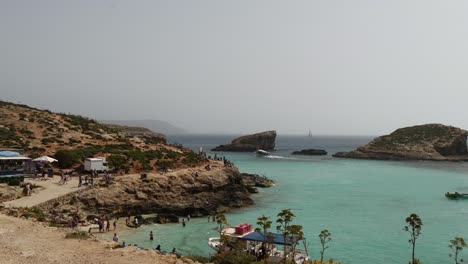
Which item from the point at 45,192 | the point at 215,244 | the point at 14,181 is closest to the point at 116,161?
the point at 45,192

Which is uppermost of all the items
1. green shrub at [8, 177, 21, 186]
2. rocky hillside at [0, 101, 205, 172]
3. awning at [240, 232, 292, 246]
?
rocky hillside at [0, 101, 205, 172]

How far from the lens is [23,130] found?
60.3m

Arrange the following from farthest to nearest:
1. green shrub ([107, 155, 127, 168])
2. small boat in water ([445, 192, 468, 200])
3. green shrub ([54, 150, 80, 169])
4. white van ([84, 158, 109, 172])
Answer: small boat in water ([445, 192, 468, 200]) → green shrub ([107, 155, 127, 168]) → green shrub ([54, 150, 80, 169]) → white van ([84, 158, 109, 172])

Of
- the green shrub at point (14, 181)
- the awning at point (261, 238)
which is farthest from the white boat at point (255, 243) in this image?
the green shrub at point (14, 181)

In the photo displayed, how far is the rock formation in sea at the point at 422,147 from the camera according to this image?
144 meters

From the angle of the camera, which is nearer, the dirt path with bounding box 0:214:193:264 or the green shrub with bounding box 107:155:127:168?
the dirt path with bounding box 0:214:193:264

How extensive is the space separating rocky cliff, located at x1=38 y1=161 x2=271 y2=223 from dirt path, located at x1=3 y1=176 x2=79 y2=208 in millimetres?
910

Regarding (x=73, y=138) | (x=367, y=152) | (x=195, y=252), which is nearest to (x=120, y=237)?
(x=195, y=252)

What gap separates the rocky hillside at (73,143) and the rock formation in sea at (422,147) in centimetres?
10583

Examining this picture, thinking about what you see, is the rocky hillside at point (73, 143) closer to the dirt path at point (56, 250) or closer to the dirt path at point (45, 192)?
the dirt path at point (45, 192)

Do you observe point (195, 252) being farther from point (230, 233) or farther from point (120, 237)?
point (120, 237)

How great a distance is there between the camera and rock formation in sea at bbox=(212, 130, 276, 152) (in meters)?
181

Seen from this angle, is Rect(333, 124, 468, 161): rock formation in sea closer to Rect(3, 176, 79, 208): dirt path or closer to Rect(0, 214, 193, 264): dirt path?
Rect(3, 176, 79, 208): dirt path

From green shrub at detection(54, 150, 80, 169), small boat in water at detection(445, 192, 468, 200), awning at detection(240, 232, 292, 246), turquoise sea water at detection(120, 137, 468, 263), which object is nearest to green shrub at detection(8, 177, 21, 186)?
green shrub at detection(54, 150, 80, 169)
